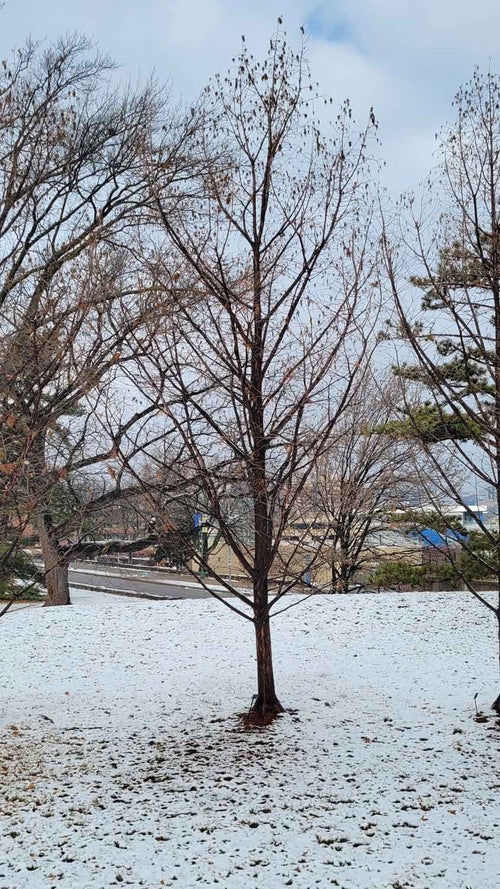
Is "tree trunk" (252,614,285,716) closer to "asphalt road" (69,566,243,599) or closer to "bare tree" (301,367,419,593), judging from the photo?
"bare tree" (301,367,419,593)

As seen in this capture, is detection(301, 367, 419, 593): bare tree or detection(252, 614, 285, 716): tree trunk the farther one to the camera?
detection(301, 367, 419, 593): bare tree

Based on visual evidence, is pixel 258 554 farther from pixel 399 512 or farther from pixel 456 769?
pixel 399 512

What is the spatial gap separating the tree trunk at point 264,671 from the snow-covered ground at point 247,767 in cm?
19

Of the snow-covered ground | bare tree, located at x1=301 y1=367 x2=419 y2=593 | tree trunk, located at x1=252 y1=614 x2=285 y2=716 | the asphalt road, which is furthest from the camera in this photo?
the asphalt road

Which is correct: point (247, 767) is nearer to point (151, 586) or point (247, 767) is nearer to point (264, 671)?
point (264, 671)

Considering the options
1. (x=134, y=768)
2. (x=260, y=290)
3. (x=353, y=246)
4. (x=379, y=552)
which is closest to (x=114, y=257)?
(x=260, y=290)

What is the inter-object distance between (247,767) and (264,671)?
1119mm

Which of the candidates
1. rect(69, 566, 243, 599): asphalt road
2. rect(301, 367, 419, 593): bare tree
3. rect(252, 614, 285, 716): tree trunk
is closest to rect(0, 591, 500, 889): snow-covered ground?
rect(252, 614, 285, 716): tree trunk

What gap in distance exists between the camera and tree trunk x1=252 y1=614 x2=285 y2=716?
6.04 m

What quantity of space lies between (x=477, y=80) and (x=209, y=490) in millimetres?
3956

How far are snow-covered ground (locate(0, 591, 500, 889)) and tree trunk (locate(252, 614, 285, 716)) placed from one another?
192mm

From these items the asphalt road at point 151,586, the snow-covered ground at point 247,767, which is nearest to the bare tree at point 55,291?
the snow-covered ground at point 247,767

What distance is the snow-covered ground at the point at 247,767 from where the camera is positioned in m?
3.80

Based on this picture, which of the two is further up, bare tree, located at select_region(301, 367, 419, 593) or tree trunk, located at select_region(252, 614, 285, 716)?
bare tree, located at select_region(301, 367, 419, 593)
